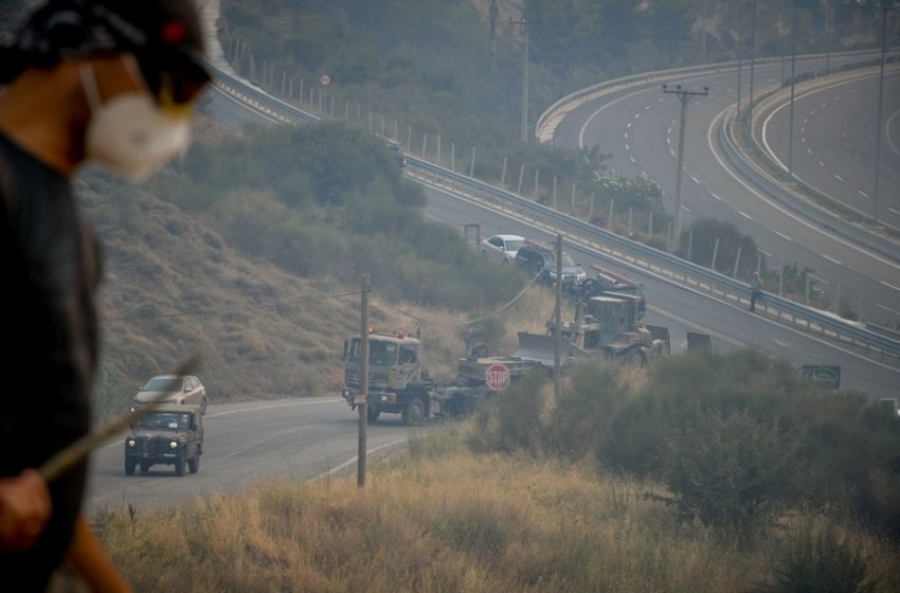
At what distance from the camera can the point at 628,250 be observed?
63.3 metres

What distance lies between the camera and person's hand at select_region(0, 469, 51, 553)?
1.80 metres

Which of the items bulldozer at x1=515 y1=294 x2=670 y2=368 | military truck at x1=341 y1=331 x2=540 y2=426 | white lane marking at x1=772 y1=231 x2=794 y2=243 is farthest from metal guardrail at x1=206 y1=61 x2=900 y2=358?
military truck at x1=341 y1=331 x2=540 y2=426

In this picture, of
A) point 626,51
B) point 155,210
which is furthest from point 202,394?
point 626,51

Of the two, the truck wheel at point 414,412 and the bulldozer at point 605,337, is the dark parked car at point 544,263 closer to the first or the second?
the bulldozer at point 605,337

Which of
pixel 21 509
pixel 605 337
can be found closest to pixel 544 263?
pixel 605 337

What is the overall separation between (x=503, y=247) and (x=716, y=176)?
26822 millimetres

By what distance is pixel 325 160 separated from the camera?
68.9 meters

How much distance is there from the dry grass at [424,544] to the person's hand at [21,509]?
48.5ft

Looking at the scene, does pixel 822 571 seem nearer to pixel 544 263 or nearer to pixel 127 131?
pixel 127 131

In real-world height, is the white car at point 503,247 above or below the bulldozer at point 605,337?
above

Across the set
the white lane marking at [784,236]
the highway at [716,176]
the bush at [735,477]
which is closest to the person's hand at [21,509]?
the bush at [735,477]

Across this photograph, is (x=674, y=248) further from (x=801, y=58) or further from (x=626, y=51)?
(x=801, y=58)

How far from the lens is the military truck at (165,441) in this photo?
27125 millimetres

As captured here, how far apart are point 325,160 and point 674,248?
20.5 meters
